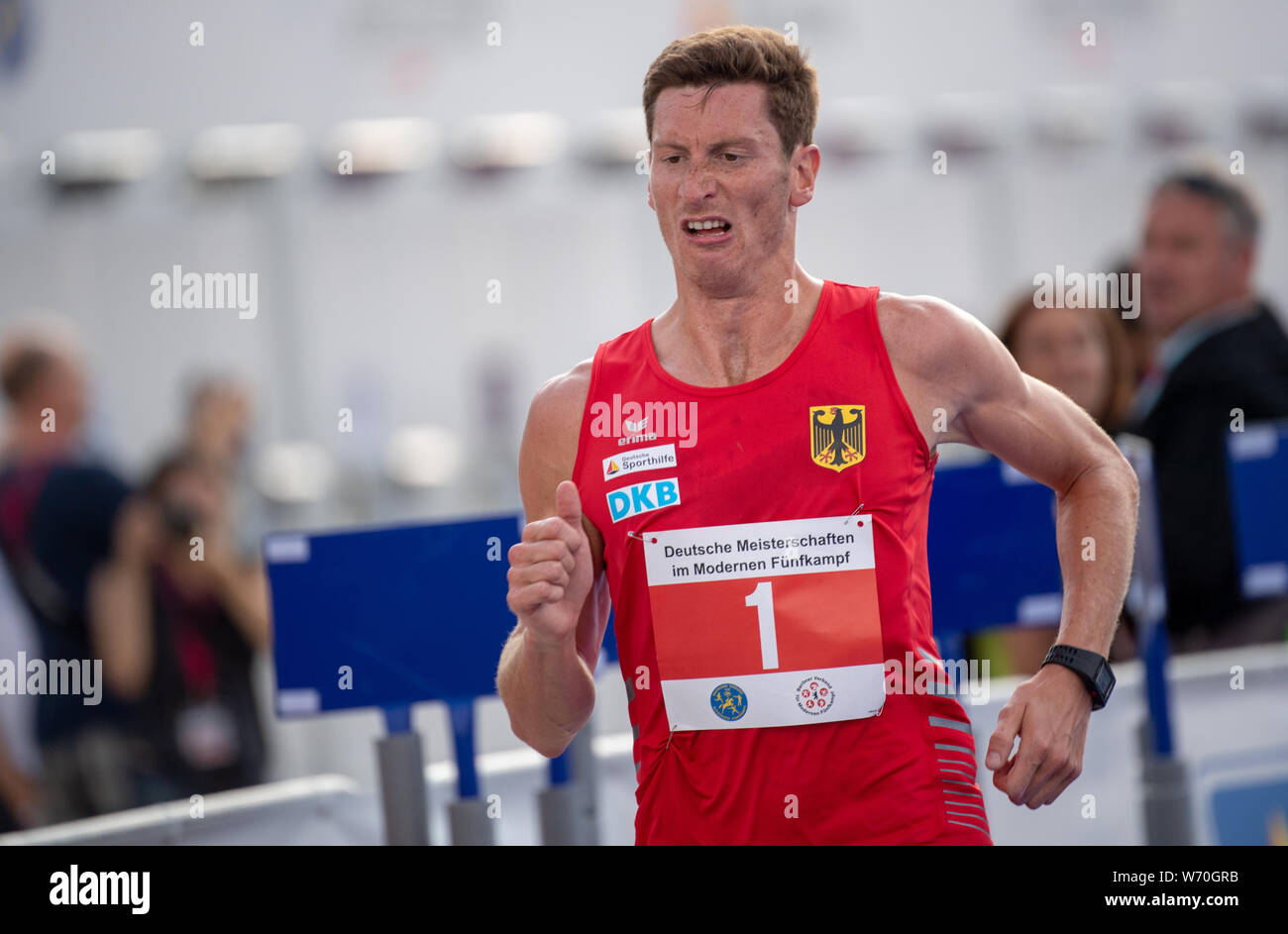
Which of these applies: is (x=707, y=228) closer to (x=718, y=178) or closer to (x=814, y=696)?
(x=718, y=178)

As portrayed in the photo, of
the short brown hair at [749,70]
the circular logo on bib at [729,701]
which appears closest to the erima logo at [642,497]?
the circular logo on bib at [729,701]

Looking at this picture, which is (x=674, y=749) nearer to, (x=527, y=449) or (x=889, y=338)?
(x=527, y=449)

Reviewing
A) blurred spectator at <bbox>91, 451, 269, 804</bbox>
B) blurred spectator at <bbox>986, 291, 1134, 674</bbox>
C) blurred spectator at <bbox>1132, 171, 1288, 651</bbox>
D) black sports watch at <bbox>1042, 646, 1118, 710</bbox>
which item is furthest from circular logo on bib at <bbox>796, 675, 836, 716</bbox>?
blurred spectator at <bbox>91, 451, 269, 804</bbox>

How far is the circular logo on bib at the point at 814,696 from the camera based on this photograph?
74.4 inches

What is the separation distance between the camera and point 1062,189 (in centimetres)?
644

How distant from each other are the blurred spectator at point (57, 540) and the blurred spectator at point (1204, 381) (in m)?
3.21

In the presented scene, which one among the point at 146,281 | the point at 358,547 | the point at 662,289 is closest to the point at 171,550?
the point at 146,281

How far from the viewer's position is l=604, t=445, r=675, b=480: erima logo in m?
1.95

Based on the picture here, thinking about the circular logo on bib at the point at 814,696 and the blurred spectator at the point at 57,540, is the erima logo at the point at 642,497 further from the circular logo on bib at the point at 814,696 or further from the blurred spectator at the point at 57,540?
the blurred spectator at the point at 57,540

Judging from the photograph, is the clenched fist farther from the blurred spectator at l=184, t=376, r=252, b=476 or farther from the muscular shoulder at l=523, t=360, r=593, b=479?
the blurred spectator at l=184, t=376, r=252, b=476

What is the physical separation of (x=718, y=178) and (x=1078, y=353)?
199 cm
